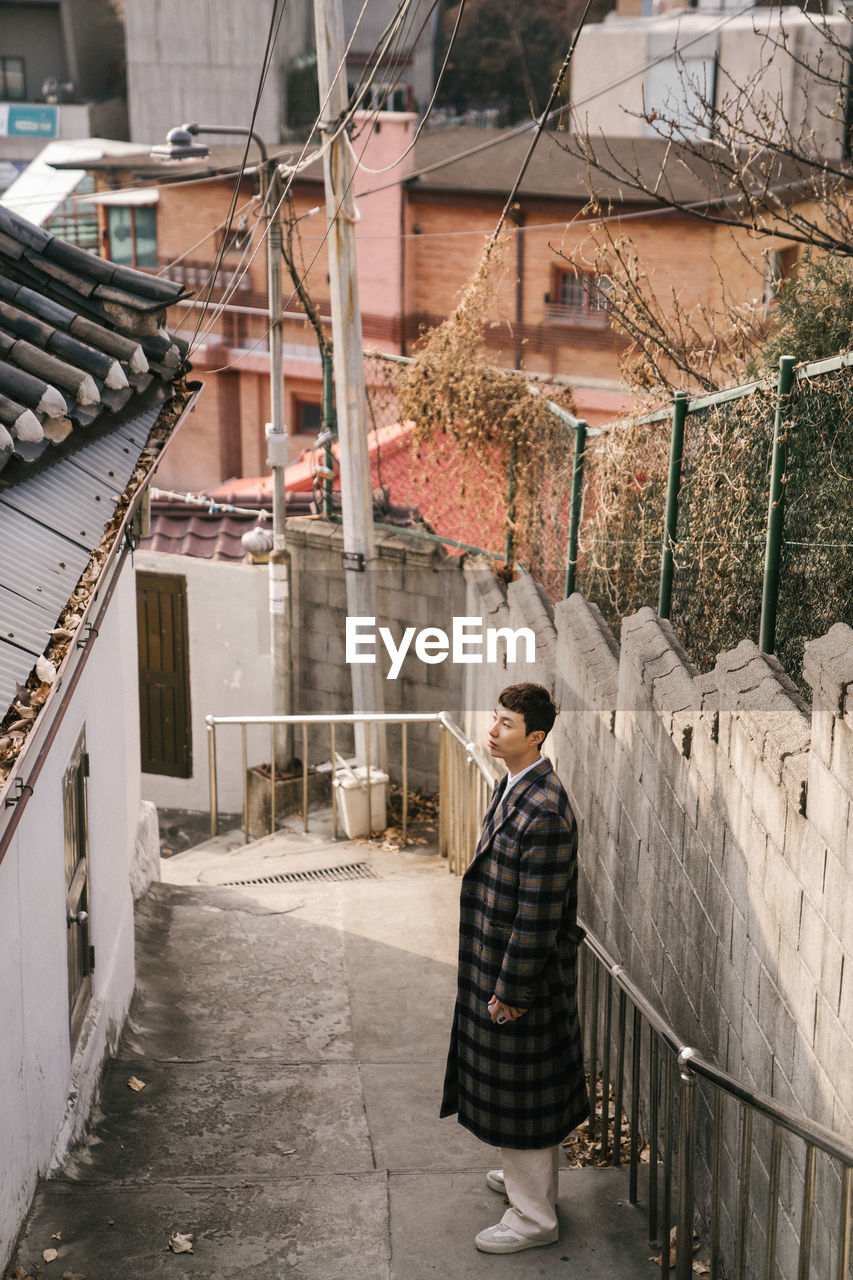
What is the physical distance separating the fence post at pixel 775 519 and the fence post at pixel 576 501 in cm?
316

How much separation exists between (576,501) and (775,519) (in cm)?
340

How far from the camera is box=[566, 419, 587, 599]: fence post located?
8.15 metres

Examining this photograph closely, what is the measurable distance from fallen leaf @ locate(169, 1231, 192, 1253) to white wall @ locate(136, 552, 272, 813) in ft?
26.4

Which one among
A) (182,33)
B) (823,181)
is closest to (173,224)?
(182,33)

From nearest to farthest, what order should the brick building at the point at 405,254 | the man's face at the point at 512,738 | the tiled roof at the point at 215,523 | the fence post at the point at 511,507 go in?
the man's face at the point at 512,738 → the fence post at the point at 511,507 → the tiled roof at the point at 215,523 → the brick building at the point at 405,254

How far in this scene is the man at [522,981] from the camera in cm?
411

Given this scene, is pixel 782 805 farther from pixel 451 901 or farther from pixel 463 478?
pixel 463 478

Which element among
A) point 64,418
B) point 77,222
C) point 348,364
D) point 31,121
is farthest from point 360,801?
point 31,121

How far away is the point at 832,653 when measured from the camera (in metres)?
3.47

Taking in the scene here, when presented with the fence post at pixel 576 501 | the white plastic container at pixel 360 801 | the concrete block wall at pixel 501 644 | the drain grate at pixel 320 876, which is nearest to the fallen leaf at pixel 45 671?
the concrete block wall at pixel 501 644

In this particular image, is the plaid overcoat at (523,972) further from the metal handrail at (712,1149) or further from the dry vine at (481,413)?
the dry vine at (481,413)

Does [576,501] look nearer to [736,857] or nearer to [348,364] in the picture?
[348,364]

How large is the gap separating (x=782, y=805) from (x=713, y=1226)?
1.30m

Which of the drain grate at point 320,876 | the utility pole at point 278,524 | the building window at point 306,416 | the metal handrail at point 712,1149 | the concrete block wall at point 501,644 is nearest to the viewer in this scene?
the metal handrail at point 712,1149
